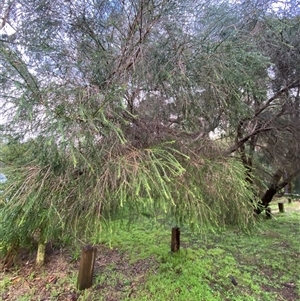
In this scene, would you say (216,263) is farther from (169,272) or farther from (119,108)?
(119,108)

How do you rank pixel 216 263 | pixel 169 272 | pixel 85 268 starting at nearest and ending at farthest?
pixel 85 268
pixel 169 272
pixel 216 263

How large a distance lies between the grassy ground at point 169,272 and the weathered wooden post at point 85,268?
3.6 inches

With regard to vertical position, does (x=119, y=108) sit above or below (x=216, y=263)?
above

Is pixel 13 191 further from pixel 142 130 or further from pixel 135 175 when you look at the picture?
pixel 142 130

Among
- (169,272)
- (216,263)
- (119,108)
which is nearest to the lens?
(119,108)

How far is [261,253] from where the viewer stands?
13.1ft

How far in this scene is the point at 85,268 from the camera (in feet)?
9.23

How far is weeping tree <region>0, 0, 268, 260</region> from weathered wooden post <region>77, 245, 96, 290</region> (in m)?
0.86

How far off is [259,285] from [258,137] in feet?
7.69

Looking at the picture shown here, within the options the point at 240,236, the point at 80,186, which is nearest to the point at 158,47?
the point at 80,186

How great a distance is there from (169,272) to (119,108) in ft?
8.13

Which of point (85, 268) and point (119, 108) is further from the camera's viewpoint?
point (85, 268)

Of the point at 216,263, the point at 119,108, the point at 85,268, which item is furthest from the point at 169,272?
the point at 119,108

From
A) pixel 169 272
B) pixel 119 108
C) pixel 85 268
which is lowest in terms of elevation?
pixel 169 272
